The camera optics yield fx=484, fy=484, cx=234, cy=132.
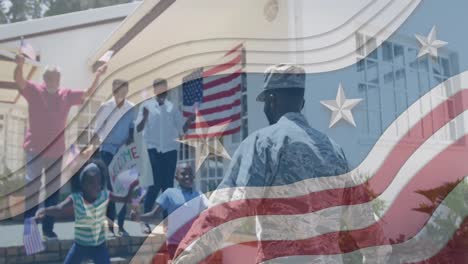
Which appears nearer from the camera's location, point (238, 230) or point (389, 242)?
point (238, 230)

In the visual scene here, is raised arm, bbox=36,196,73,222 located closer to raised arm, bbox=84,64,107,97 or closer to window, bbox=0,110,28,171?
window, bbox=0,110,28,171

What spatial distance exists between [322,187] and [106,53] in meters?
0.79

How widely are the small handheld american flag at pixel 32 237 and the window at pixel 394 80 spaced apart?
107 centimetres

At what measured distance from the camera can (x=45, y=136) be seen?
1.50 metres

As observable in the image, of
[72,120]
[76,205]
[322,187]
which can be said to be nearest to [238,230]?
[322,187]

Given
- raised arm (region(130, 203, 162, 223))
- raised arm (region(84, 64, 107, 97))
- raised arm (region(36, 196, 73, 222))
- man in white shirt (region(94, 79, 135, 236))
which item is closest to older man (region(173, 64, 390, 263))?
raised arm (region(130, 203, 162, 223))

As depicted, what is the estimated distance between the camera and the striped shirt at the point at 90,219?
149cm

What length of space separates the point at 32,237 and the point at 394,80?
4.11 feet

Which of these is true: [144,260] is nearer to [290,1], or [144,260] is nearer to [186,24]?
[186,24]

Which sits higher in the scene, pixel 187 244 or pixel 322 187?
pixel 322 187

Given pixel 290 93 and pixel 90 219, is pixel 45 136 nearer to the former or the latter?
pixel 90 219

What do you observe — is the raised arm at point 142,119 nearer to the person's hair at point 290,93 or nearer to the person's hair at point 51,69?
the person's hair at point 51,69

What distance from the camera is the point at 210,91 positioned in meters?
1.51
